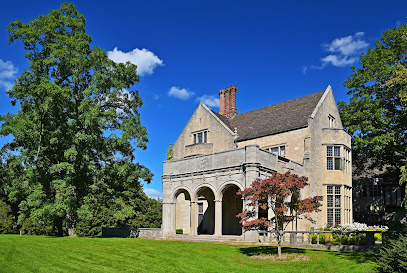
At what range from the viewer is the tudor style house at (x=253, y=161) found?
89.0 ft

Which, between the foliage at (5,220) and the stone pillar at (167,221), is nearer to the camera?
the stone pillar at (167,221)

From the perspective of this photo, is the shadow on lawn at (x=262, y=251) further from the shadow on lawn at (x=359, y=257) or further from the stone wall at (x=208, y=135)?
the stone wall at (x=208, y=135)

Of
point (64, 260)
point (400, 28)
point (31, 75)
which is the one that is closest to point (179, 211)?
point (31, 75)

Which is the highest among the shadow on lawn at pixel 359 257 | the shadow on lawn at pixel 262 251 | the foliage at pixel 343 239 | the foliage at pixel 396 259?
the foliage at pixel 396 259

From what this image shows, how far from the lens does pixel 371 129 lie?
110 ft

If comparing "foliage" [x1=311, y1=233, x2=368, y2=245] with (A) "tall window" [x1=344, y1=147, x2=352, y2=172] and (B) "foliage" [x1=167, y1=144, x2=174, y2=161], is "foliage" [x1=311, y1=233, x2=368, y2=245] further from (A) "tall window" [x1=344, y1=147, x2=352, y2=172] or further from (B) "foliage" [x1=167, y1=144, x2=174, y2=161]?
(B) "foliage" [x1=167, y1=144, x2=174, y2=161]

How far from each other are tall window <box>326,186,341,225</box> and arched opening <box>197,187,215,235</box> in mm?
9538

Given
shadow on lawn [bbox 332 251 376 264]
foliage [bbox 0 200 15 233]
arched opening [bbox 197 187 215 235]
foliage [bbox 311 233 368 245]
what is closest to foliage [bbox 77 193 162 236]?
arched opening [bbox 197 187 215 235]

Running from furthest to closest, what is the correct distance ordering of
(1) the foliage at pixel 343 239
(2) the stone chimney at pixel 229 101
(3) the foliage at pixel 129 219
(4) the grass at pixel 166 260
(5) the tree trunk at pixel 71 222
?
(3) the foliage at pixel 129 219 → (2) the stone chimney at pixel 229 101 → (5) the tree trunk at pixel 71 222 → (1) the foliage at pixel 343 239 → (4) the grass at pixel 166 260

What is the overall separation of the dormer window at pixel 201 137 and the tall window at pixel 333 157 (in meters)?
11.2

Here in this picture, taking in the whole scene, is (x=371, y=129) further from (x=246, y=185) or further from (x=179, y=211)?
(x=179, y=211)

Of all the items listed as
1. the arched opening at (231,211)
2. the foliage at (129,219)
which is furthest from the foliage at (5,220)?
the arched opening at (231,211)

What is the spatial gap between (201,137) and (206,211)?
7.16m

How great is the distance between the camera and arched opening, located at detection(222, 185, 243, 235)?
3319 centimetres
